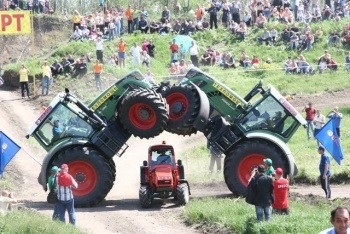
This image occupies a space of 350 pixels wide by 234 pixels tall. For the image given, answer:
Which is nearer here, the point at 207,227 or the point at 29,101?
the point at 207,227

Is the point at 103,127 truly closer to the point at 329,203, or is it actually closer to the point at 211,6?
the point at 329,203

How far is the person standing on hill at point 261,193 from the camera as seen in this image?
65.9ft

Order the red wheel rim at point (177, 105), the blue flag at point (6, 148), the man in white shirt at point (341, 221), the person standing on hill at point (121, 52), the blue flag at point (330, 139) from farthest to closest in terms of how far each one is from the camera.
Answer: the person standing on hill at point (121, 52) → the blue flag at point (6, 148) → the blue flag at point (330, 139) → the red wheel rim at point (177, 105) → the man in white shirt at point (341, 221)

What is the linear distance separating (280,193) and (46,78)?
20915 mm

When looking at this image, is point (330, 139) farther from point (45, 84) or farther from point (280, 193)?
point (45, 84)

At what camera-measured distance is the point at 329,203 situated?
75.5ft

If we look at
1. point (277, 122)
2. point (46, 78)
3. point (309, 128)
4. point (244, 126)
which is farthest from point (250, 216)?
point (46, 78)

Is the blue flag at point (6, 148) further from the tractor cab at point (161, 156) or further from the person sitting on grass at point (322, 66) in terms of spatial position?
the person sitting on grass at point (322, 66)

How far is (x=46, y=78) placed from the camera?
39969 mm

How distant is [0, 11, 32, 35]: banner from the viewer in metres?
40.0

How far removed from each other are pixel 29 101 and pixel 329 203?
1970 cm

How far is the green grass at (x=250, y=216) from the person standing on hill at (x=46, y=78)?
54.0 feet

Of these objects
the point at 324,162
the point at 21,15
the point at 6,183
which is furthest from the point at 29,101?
the point at 324,162

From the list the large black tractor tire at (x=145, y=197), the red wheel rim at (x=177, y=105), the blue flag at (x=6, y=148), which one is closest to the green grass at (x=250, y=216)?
the large black tractor tire at (x=145, y=197)
